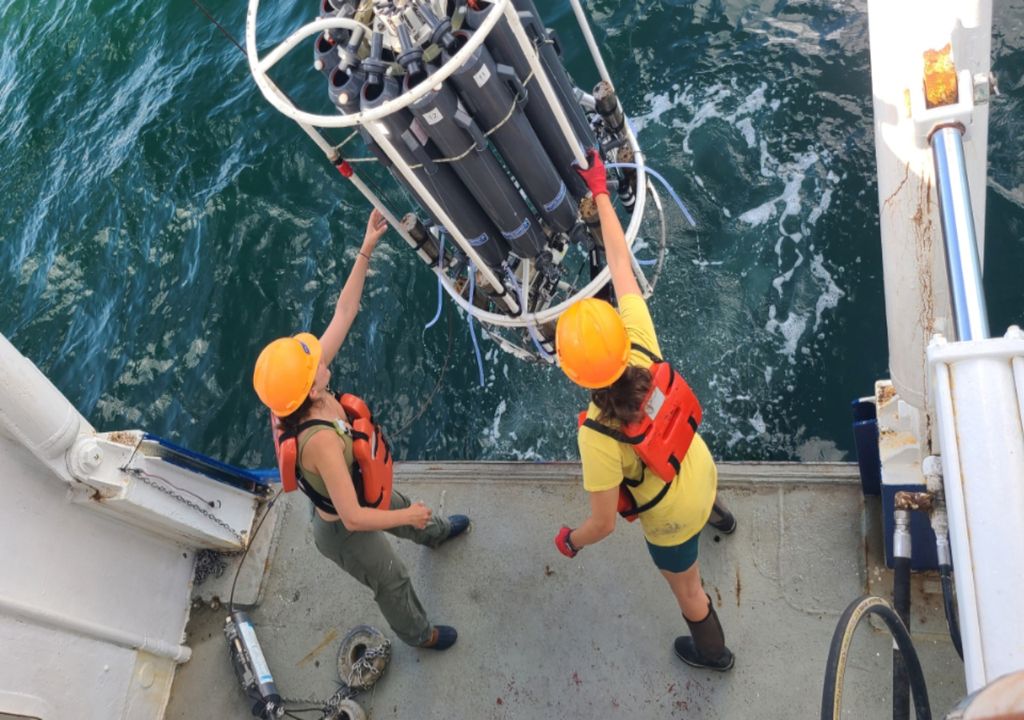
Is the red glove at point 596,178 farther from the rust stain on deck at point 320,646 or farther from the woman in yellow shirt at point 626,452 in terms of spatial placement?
the rust stain on deck at point 320,646

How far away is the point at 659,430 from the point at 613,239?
906 millimetres

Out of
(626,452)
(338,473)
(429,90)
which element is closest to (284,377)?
(338,473)

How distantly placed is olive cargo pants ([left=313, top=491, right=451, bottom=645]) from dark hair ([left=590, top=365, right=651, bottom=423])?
1.51 metres

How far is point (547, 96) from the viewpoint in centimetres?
335

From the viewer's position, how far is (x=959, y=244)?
1947mm

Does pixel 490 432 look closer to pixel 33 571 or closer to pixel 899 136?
pixel 33 571

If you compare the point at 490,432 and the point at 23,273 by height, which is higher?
the point at 23,273

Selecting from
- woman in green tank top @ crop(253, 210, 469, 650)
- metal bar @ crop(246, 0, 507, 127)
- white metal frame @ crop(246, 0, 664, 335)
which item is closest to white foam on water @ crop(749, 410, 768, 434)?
white metal frame @ crop(246, 0, 664, 335)

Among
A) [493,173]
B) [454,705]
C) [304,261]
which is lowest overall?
[454,705]

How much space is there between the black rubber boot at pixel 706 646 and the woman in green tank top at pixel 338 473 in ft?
3.97

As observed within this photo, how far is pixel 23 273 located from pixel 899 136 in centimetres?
841

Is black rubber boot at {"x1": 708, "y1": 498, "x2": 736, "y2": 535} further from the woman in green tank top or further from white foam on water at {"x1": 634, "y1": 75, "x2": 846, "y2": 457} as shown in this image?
the woman in green tank top

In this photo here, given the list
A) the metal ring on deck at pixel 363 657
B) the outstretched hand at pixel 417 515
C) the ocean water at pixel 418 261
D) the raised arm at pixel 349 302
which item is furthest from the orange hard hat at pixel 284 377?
the ocean water at pixel 418 261

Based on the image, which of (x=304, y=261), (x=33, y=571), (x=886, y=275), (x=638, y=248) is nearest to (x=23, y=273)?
(x=304, y=261)
